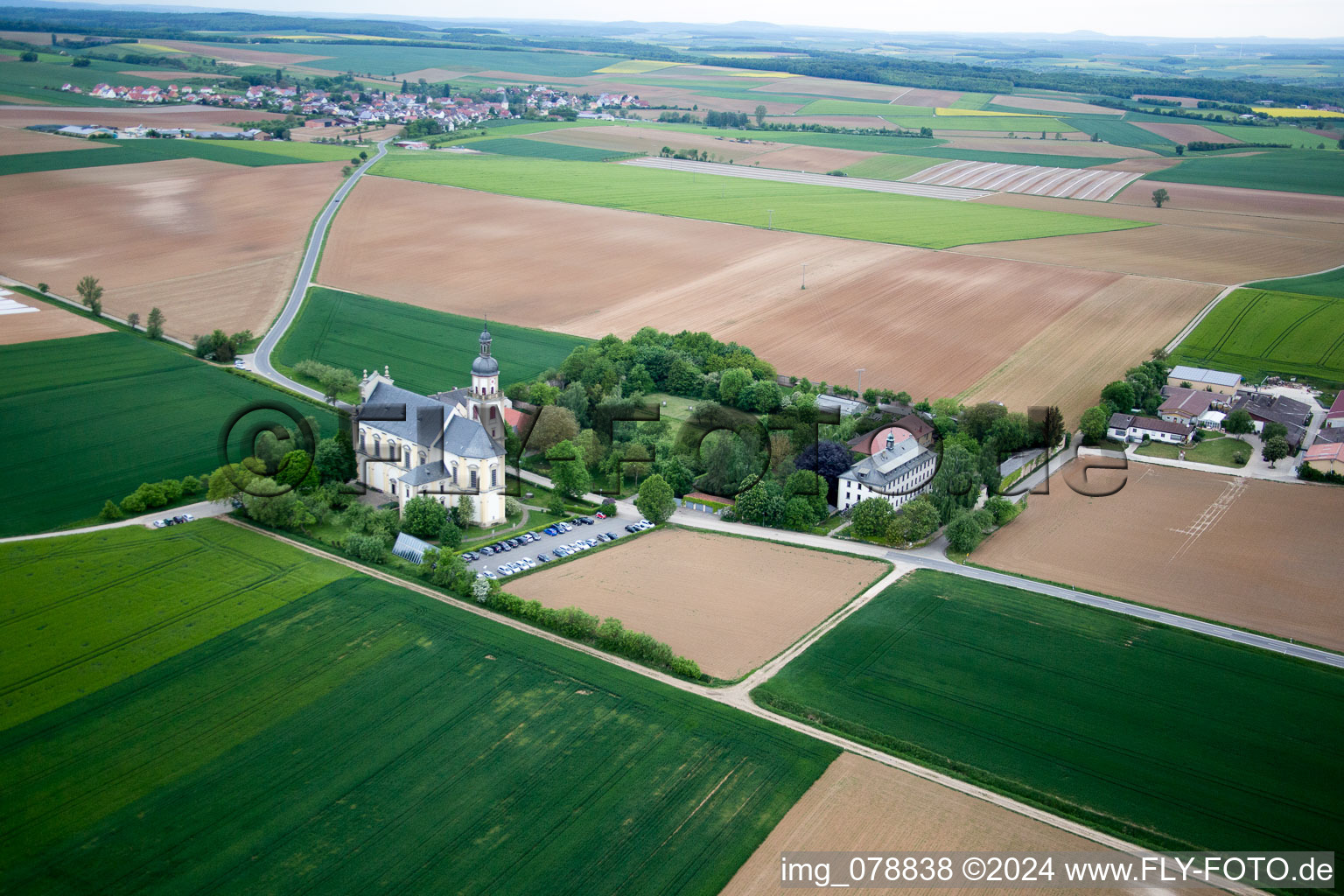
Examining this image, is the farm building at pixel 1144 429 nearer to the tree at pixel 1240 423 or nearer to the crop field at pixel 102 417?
the tree at pixel 1240 423

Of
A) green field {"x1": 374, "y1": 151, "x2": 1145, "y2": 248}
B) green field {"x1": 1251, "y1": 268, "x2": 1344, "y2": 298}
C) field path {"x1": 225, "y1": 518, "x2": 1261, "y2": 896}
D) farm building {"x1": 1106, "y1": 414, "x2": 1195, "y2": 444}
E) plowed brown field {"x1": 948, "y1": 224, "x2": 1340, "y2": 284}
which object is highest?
green field {"x1": 374, "y1": 151, "x2": 1145, "y2": 248}

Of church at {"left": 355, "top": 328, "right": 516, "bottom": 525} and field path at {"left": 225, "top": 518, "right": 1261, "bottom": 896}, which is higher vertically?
church at {"left": 355, "top": 328, "right": 516, "bottom": 525}

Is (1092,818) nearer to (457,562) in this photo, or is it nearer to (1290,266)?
(457,562)

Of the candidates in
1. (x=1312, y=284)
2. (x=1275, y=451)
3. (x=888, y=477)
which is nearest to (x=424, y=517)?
(x=888, y=477)

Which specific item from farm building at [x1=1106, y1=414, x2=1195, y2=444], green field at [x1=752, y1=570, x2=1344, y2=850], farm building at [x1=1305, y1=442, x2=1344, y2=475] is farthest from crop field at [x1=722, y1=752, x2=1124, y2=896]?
farm building at [x1=1106, y1=414, x2=1195, y2=444]

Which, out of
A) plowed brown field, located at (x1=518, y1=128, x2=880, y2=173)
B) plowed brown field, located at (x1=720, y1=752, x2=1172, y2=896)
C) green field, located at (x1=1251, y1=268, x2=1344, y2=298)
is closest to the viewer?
plowed brown field, located at (x1=720, y1=752, x2=1172, y2=896)

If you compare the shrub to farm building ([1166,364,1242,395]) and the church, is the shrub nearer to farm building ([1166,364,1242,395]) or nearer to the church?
the church
